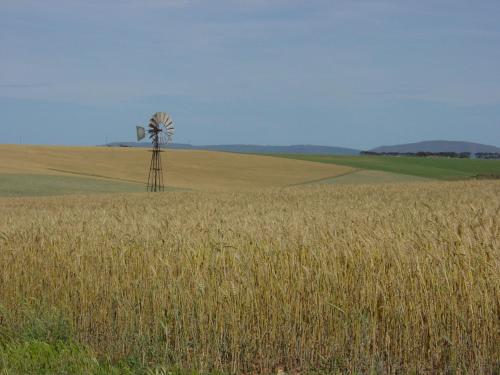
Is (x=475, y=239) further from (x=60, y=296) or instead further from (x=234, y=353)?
(x=60, y=296)

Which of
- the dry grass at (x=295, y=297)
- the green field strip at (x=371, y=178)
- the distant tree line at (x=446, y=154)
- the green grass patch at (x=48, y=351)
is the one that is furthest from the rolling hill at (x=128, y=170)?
the distant tree line at (x=446, y=154)

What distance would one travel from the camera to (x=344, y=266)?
690cm

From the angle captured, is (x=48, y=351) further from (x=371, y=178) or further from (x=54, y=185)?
(x=371, y=178)

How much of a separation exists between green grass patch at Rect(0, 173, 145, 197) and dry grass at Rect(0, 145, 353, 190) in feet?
12.3

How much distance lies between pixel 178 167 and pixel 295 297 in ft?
209

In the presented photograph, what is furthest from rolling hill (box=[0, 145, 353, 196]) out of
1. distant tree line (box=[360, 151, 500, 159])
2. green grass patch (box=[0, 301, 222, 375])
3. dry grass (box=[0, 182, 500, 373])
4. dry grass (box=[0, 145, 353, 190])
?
distant tree line (box=[360, 151, 500, 159])

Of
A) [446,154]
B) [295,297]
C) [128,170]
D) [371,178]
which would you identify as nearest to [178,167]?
[128,170]

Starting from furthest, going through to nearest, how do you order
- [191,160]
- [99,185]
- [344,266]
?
[191,160] → [99,185] → [344,266]

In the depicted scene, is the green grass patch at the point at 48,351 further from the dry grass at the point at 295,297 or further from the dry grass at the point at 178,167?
the dry grass at the point at 178,167

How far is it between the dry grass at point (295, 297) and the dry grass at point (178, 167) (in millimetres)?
45433

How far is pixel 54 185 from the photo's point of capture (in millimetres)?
47188

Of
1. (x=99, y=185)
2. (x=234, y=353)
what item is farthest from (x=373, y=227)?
(x=99, y=185)

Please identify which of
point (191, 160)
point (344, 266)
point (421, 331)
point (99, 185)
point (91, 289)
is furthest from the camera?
point (191, 160)

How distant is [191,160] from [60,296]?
67637 millimetres
